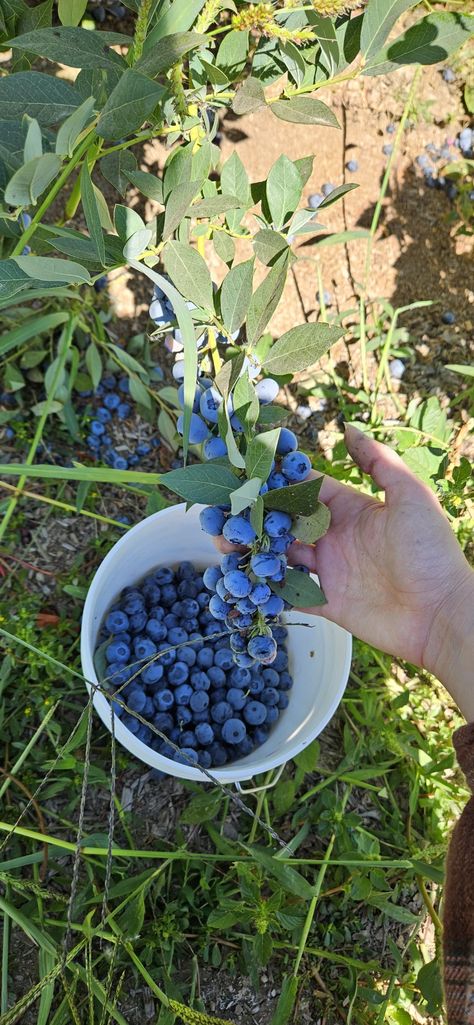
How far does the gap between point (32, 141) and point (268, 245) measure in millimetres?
305

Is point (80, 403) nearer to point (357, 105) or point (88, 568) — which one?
point (88, 568)

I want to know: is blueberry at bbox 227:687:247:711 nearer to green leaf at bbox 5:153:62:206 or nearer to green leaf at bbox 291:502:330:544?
green leaf at bbox 291:502:330:544

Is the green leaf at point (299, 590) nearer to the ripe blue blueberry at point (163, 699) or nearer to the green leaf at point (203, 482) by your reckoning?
the green leaf at point (203, 482)

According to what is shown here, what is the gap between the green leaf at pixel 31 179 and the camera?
75 centimetres

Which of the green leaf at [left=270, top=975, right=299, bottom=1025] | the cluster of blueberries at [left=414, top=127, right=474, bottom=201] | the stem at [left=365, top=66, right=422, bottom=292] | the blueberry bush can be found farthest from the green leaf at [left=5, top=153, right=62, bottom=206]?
Result: the cluster of blueberries at [left=414, top=127, right=474, bottom=201]

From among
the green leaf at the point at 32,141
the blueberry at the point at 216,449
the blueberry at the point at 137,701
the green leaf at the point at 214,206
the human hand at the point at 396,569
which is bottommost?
the blueberry at the point at 137,701

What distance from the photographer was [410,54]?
904mm

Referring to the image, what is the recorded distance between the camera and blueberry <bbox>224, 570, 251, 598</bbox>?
1004 millimetres

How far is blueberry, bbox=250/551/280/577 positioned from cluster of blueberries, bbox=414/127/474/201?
1.80m

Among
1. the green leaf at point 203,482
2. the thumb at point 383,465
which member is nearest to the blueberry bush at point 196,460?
the green leaf at point 203,482

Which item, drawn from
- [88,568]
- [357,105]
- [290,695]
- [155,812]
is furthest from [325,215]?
[155,812]

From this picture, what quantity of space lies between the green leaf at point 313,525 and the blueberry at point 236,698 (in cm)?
66

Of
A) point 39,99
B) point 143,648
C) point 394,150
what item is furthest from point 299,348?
point 394,150

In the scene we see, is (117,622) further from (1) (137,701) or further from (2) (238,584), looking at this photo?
(2) (238,584)
